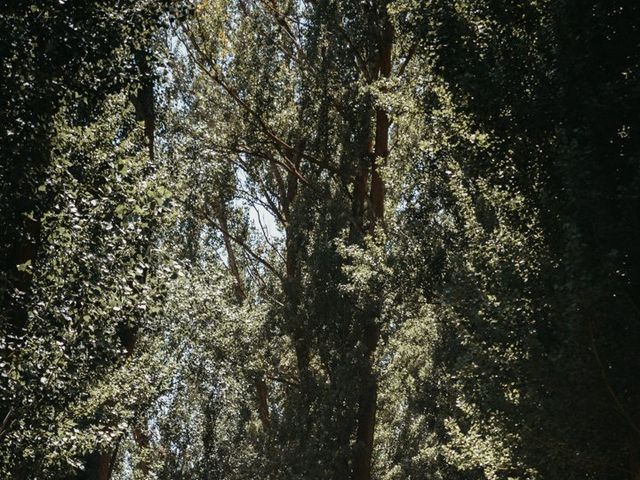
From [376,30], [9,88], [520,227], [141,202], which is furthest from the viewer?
[376,30]

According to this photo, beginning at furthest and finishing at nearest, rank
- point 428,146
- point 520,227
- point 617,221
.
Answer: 1. point 428,146
2. point 520,227
3. point 617,221

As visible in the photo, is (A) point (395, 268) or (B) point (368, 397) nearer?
(A) point (395, 268)

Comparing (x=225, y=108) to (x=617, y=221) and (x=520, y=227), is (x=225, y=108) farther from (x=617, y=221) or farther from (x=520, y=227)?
(x=617, y=221)

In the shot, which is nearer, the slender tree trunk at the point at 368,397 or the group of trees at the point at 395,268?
the group of trees at the point at 395,268

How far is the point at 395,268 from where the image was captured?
16469mm

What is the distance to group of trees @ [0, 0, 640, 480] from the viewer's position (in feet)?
27.6

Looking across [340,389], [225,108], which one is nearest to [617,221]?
[340,389]

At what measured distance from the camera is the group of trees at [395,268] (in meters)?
8.41

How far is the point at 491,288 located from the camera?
32.2 ft

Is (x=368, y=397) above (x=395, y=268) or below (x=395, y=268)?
below

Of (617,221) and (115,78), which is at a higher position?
(115,78)

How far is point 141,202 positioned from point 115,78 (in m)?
1.44

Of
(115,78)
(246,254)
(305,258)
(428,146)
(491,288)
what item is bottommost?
(491,288)

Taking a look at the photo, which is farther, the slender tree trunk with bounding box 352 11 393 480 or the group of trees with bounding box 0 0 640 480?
the slender tree trunk with bounding box 352 11 393 480
